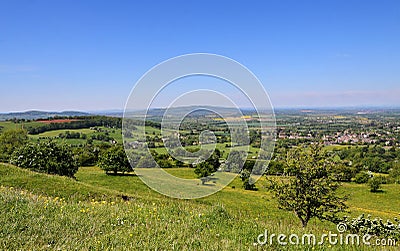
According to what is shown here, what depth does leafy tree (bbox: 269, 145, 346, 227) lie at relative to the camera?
1695 centimetres

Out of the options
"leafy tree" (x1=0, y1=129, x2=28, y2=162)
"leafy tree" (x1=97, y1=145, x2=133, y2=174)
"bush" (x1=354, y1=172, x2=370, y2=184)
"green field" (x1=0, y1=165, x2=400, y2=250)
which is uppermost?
"green field" (x1=0, y1=165, x2=400, y2=250)

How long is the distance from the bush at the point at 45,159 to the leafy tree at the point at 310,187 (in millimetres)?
25400

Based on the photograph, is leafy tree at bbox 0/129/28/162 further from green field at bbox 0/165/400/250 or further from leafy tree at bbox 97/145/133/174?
green field at bbox 0/165/400/250

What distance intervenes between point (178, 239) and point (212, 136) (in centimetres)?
972

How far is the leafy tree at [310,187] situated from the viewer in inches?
667

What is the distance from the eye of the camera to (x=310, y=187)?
17031mm

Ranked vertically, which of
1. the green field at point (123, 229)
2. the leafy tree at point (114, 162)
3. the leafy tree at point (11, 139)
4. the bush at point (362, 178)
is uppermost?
the green field at point (123, 229)

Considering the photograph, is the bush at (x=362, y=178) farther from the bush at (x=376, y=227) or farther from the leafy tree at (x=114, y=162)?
the bush at (x=376, y=227)

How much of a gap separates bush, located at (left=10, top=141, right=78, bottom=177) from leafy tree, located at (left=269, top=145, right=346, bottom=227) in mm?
25400

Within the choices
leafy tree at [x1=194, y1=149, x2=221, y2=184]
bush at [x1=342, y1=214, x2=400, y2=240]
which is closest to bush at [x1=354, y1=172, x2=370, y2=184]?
leafy tree at [x1=194, y1=149, x2=221, y2=184]

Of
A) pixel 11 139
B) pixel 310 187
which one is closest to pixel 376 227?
pixel 310 187

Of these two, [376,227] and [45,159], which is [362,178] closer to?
[376,227]

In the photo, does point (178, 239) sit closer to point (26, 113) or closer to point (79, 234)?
point (79, 234)

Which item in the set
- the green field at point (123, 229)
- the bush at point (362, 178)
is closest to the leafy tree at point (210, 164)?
the green field at point (123, 229)
